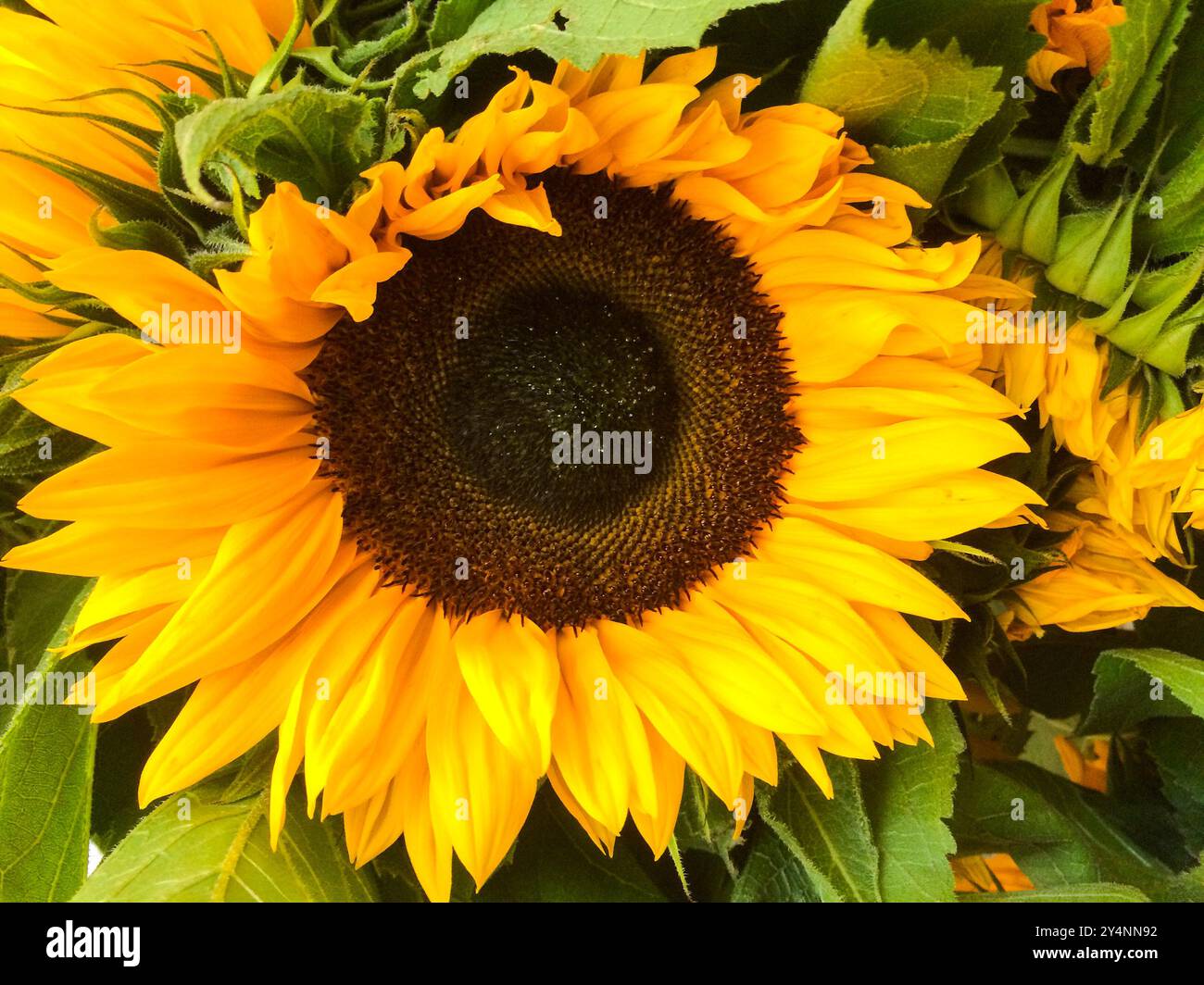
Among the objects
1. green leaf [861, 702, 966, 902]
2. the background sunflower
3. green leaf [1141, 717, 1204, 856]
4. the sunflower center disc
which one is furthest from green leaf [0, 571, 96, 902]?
green leaf [1141, 717, 1204, 856]

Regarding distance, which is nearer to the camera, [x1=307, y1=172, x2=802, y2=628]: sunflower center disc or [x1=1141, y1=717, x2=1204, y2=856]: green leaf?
[x1=307, y1=172, x2=802, y2=628]: sunflower center disc

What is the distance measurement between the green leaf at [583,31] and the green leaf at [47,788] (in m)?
0.45

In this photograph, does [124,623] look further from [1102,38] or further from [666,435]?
[1102,38]

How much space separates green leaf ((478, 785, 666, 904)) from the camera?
0.90 m

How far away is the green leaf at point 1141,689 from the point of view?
0.84 meters

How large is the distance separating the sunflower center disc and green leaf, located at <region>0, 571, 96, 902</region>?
0.75 ft

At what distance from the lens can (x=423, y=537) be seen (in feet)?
2.67

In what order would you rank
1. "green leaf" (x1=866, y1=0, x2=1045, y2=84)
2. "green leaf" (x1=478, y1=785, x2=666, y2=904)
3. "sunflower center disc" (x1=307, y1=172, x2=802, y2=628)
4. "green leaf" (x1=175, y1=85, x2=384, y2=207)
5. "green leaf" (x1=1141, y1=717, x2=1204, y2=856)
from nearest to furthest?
"green leaf" (x1=175, y1=85, x2=384, y2=207) < "green leaf" (x1=866, y1=0, x2=1045, y2=84) < "sunflower center disc" (x1=307, y1=172, x2=802, y2=628) < "green leaf" (x1=478, y1=785, x2=666, y2=904) < "green leaf" (x1=1141, y1=717, x2=1204, y2=856)

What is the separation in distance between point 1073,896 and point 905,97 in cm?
59

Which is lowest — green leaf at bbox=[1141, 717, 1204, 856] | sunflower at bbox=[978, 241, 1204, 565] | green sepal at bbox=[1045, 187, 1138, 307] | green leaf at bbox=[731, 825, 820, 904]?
green leaf at bbox=[731, 825, 820, 904]

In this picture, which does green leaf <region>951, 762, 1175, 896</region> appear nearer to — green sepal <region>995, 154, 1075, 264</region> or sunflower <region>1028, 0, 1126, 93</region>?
green sepal <region>995, 154, 1075, 264</region>

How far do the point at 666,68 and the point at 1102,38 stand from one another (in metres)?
0.31

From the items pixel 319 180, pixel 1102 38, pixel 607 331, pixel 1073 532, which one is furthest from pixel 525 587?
pixel 1102 38
